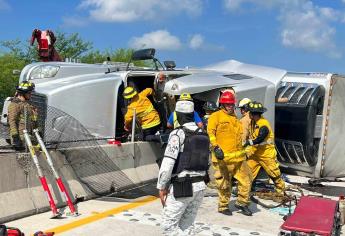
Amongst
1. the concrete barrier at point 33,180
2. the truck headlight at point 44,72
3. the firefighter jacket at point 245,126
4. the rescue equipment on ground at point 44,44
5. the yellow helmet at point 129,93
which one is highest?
the rescue equipment on ground at point 44,44

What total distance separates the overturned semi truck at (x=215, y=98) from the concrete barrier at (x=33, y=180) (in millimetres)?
577

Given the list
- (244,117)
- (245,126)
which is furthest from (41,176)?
(244,117)

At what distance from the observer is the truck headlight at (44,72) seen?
30.4 ft

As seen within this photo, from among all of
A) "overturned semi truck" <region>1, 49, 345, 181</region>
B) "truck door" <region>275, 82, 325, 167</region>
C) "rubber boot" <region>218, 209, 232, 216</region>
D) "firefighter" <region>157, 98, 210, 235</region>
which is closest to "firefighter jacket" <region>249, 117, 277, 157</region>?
"overturned semi truck" <region>1, 49, 345, 181</region>

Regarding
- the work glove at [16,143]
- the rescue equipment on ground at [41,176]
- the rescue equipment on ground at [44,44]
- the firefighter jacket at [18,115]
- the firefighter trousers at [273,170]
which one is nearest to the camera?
the rescue equipment on ground at [41,176]

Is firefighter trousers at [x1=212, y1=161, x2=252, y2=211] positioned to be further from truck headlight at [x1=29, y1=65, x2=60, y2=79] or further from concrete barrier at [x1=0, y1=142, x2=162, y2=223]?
truck headlight at [x1=29, y1=65, x2=60, y2=79]

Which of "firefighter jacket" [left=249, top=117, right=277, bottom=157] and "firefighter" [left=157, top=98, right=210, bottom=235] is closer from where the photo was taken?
"firefighter" [left=157, top=98, right=210, bottom=235]

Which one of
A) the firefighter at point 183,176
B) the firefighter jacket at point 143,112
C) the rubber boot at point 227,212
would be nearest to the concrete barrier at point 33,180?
the firefighter jacket at point 143,112

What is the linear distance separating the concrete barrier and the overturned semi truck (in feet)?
1.89

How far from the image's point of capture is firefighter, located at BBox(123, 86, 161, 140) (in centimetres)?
864

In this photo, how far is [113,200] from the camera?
24.3ft

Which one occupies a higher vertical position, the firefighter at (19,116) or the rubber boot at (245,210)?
the firefighter at (19,116)

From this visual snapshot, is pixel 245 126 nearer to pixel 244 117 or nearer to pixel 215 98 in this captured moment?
pixel 244 117

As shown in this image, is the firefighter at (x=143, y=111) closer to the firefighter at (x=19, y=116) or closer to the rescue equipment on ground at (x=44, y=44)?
the firefighter at (x=19, y=116)
